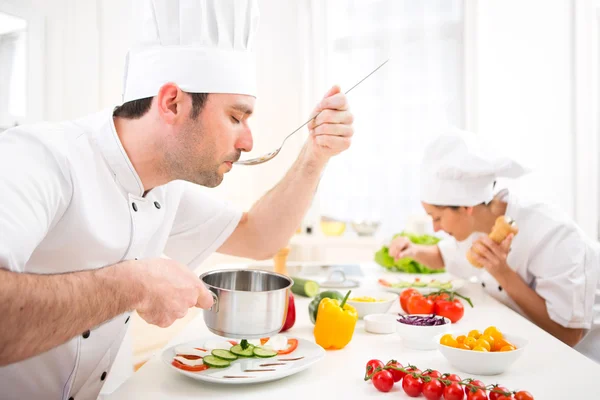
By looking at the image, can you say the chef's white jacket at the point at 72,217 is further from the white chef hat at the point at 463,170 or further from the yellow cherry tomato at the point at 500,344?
the white chef hat at the point at 463,170

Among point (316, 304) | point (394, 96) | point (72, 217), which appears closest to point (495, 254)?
point (316, 304)

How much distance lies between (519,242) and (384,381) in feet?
4.20

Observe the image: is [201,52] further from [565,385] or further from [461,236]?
[461,236]

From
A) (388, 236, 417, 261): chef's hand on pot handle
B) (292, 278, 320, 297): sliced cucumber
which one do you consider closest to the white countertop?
(292, 278, 320, 297): sliced cucumber

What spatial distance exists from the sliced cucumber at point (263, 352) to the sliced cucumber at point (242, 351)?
13 millimetres

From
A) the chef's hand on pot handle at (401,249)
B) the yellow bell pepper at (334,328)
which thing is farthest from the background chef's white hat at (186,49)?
the chef's hand on pot handle at (401,249)

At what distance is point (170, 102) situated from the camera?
4.83 ft

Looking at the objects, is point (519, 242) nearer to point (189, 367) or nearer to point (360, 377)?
point (360, 377)

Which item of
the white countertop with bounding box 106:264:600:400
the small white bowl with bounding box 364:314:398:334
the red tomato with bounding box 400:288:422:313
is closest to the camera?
the white countertop with bounding box 106:264:600:400

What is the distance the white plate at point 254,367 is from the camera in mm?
1176

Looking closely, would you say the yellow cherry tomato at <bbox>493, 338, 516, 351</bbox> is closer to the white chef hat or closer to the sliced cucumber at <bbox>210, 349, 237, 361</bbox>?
the sliced cucumber at <bbox>210, 349, 237, 361</bbox>

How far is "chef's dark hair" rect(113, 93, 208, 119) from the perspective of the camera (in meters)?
1.50

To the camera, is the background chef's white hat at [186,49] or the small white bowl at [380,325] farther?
the small white bowl at [380,325]

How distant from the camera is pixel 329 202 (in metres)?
4.88
